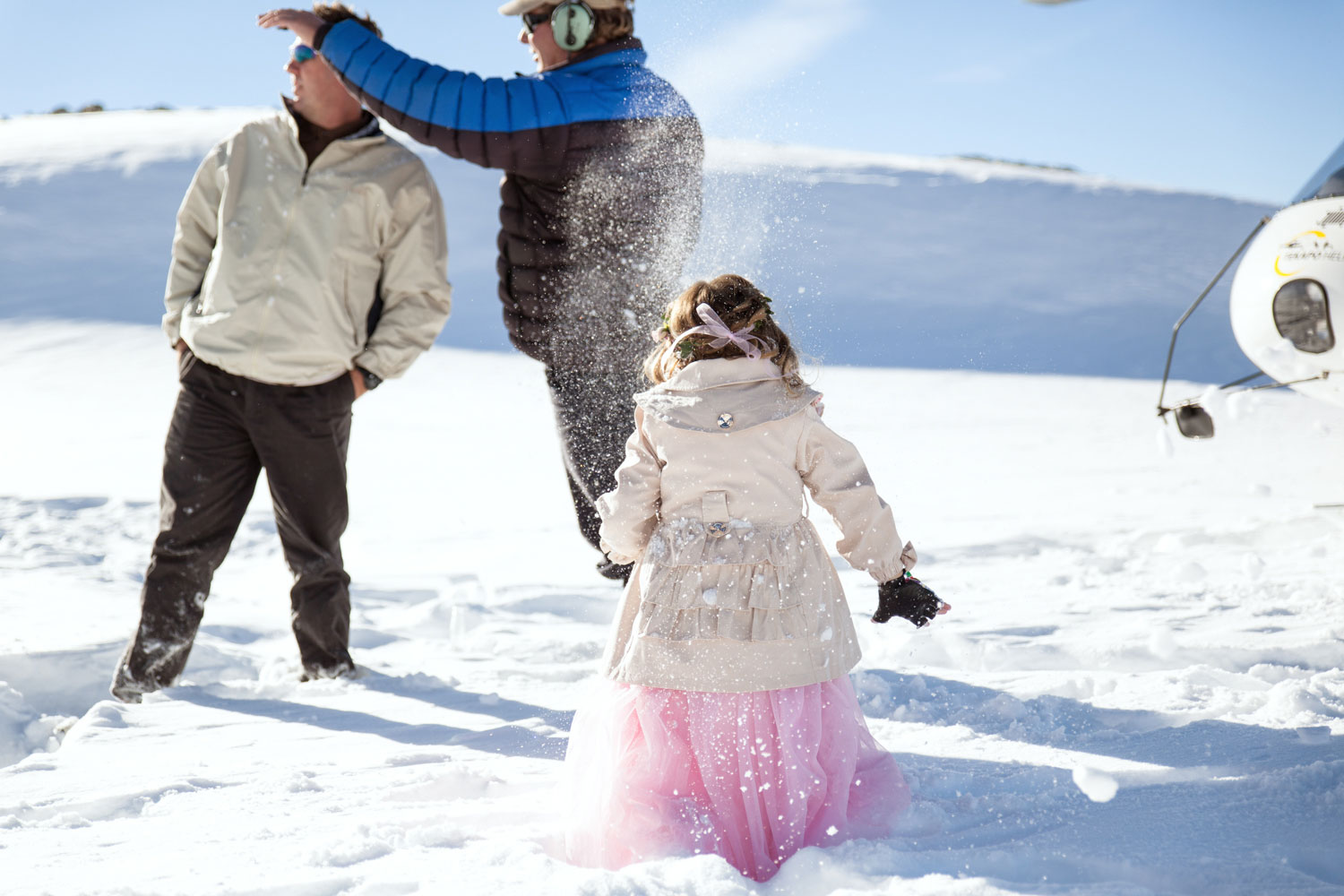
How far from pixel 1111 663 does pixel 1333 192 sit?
2068mm

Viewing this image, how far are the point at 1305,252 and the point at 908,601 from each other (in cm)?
270

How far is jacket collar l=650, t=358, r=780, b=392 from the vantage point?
1911 millimetres

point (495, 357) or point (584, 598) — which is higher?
point (584, 598)

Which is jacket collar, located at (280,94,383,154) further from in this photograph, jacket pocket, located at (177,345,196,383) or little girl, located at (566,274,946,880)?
little girl, located at (566,274,946,880)

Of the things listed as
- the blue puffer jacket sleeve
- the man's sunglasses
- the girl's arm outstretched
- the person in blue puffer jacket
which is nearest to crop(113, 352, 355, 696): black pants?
the person in blue puffer jacket

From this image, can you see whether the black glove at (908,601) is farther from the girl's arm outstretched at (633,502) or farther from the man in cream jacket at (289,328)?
the man in cream jacket at (289,328)

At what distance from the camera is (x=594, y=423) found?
8.52 feet

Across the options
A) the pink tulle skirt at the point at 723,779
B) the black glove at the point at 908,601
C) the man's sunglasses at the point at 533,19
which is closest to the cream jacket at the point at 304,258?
the man's sunglasses at the point at 533,19

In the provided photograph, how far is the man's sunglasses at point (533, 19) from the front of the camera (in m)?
2.54

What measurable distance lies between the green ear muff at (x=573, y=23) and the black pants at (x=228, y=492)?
1.09 metres

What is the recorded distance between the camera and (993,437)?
8375mm

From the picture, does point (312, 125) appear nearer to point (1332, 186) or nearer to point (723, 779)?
point (723, 779)

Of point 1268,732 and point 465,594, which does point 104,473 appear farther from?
point 1268,732

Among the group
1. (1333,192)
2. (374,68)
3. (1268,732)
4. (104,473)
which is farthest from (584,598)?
(104,473)
